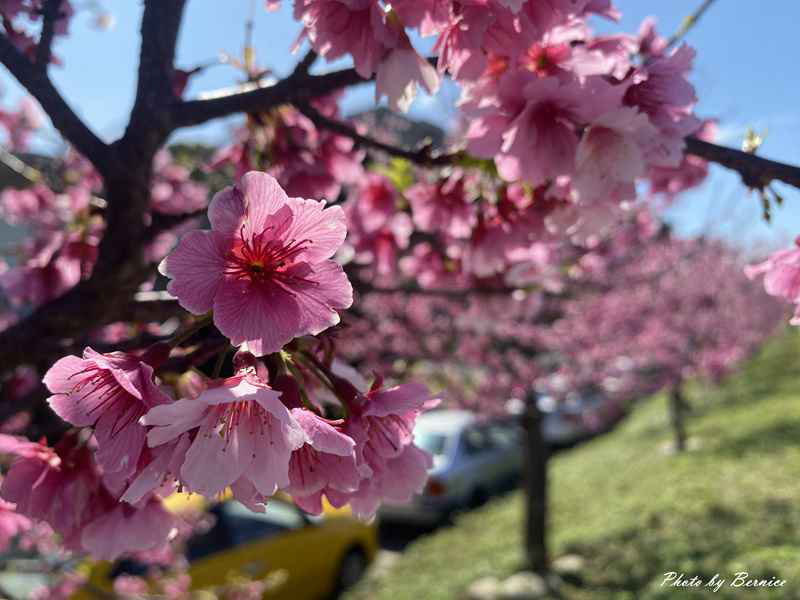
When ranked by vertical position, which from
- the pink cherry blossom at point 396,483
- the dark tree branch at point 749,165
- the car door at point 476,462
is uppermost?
the dark tree branch at point 749,165

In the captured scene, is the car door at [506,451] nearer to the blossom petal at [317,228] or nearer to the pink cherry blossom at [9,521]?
the pink cherry blossom at [9,521]

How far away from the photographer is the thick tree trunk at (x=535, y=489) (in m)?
5.96

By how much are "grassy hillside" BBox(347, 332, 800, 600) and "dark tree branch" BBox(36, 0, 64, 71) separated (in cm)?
426

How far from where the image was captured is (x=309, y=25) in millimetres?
1083

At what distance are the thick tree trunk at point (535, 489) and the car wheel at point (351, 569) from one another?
6.11ft

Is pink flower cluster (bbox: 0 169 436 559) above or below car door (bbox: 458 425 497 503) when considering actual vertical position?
above

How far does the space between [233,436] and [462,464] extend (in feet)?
28.8

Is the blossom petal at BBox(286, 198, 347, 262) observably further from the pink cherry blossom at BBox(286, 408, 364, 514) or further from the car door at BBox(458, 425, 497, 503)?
the car door at BBox(458, 425, 497, 503)

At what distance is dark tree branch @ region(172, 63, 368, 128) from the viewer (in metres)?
1.34

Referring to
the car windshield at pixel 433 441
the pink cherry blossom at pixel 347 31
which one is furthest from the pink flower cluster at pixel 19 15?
the car windshield at pixel 433 441

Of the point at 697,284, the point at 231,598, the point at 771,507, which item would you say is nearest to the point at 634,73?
the point at 231,598

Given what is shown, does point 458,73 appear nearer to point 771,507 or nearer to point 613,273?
point 771,507

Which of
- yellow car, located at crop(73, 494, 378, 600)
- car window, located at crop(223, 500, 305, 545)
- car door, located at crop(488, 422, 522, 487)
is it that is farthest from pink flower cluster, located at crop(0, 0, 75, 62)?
car door, located at crop(488, 422, 522, 487)

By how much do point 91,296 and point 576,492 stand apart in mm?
8609
